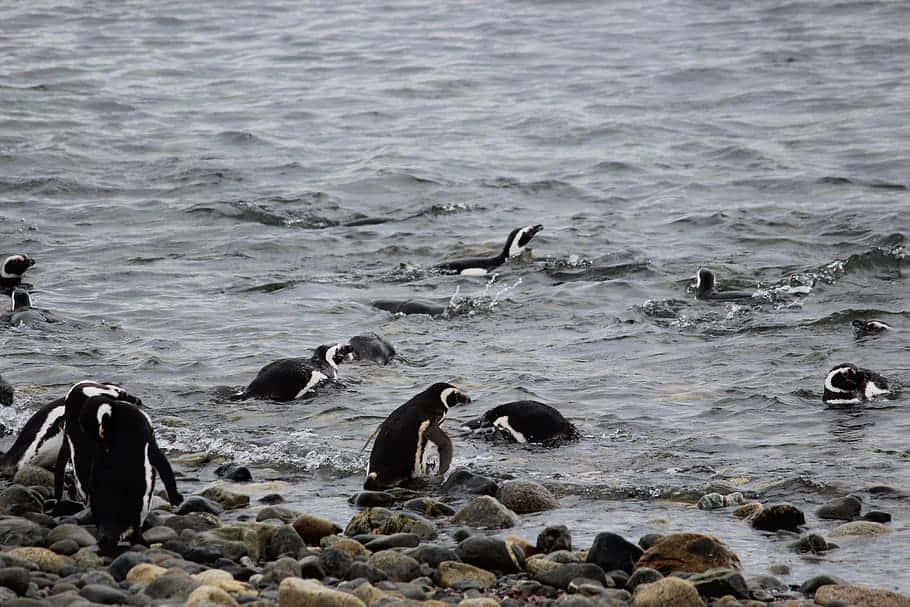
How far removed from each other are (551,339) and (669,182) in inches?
267

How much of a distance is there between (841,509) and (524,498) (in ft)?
4.77

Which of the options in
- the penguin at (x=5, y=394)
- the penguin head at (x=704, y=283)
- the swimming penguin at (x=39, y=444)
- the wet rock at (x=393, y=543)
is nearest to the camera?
the wet rock at (x=393, y=543)

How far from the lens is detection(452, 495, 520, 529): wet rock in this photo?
637 centimetres

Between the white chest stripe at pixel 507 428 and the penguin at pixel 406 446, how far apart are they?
0.57m

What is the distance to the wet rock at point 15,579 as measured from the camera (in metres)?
5.01

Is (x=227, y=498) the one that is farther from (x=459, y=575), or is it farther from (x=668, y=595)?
(x=668, y=595)

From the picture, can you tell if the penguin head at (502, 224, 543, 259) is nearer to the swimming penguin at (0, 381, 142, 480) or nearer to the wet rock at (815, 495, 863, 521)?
the swimming penguin at (0, 381, 142, 480)

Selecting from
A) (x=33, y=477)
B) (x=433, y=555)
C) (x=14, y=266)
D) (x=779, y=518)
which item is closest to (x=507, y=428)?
(x=779, y=518)

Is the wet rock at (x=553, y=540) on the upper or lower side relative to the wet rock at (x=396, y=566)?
lower

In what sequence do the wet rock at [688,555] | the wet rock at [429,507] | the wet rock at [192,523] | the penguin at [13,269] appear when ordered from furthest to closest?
the penguin at [13,269]
the wet rock at [429,507]
the wet rock at [192,523]
the wet rock at [688,555]

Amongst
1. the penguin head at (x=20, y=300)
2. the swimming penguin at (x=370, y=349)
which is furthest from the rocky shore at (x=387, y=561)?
the penguin head at (x=20, y=300)

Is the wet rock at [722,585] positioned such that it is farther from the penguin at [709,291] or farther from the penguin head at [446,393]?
the penguin at [709,291]

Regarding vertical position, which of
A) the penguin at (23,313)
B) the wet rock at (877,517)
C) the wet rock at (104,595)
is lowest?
the penguin at (23,313)

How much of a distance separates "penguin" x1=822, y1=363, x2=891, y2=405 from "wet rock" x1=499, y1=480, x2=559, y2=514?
8.84ft
